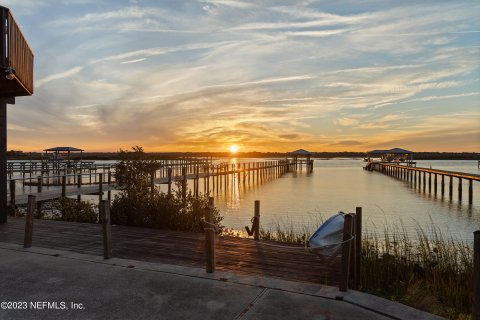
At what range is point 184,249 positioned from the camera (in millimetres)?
7992

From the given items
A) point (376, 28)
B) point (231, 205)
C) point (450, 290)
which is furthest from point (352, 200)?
point (450, 290)

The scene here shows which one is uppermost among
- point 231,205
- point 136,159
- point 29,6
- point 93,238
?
point 29,6

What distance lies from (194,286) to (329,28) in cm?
1369

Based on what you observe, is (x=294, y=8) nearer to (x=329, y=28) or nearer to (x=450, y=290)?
(x=329, y=28)

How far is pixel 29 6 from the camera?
1203cm

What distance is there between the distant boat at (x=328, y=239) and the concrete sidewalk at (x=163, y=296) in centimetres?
113

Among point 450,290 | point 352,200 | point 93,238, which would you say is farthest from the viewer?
point 352,200

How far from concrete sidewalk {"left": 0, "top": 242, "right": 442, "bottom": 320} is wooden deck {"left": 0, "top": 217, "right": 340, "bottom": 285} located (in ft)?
1.84

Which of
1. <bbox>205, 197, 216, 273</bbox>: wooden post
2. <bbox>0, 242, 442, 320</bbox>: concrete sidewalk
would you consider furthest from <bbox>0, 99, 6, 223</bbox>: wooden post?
<bbox>205, 197, 216, 273</bbox>: wooden post

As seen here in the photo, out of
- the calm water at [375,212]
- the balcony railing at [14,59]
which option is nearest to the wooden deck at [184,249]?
the balcony railing at [14,59]

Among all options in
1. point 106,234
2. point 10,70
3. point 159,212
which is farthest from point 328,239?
point 10,70

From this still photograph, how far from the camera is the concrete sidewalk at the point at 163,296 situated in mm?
4578

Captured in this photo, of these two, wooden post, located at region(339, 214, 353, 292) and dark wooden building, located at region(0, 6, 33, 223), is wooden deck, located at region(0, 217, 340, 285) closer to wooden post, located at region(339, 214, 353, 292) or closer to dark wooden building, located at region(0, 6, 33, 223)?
wooden post, located at region(339, 214, 353, 292)

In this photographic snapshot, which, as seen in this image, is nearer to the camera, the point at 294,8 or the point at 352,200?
the point at 294,8
